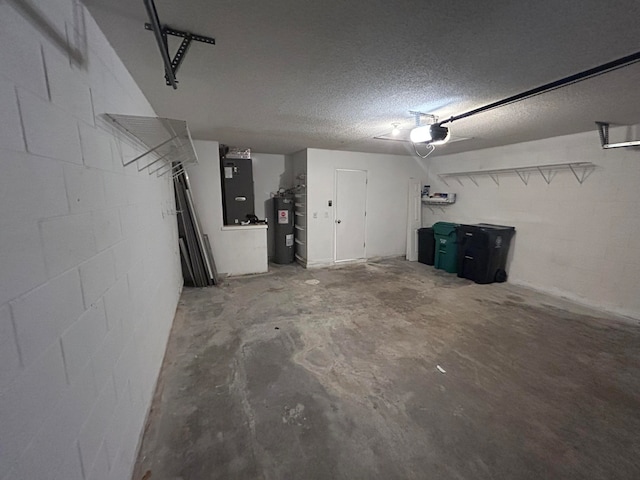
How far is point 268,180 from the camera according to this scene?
5742 mm

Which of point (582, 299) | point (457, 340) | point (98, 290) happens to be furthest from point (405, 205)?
point (98, 290)

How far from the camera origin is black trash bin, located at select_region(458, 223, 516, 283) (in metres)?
4.37

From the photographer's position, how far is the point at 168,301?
2814 millimetres

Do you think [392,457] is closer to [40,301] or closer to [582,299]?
[40,301]

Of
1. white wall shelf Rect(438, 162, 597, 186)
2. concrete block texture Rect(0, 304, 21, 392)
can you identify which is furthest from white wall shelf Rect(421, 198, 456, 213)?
concrete block texture Rect(0, 304, 21, 392)

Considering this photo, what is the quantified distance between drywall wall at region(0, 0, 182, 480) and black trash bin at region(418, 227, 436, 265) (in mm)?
5151

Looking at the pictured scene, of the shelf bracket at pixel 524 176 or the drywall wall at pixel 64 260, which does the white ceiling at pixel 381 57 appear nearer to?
the drywall wall at pixel 64 260

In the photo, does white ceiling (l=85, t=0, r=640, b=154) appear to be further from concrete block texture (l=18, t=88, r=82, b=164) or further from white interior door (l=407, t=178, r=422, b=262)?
white interior door (l=407, t=178, r=422, b=262)

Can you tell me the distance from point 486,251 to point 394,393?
3.30 m

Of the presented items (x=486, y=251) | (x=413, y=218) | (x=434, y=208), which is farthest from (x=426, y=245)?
(x=486, y=251)

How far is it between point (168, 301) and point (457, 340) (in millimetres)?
2979

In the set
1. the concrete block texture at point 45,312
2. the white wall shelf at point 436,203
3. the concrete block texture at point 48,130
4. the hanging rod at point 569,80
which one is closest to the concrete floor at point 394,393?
the concrete block texture at point 45,312

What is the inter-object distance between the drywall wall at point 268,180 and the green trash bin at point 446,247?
3209mm

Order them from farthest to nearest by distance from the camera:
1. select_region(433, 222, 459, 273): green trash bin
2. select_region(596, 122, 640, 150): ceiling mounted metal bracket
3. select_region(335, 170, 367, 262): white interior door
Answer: select_region(335, 170, 367, 262): white interior door < select_region(433, 222, 459, 273): green trash bin < select_region(596, 122, 640, 150): ceiling mounted metal bracket
